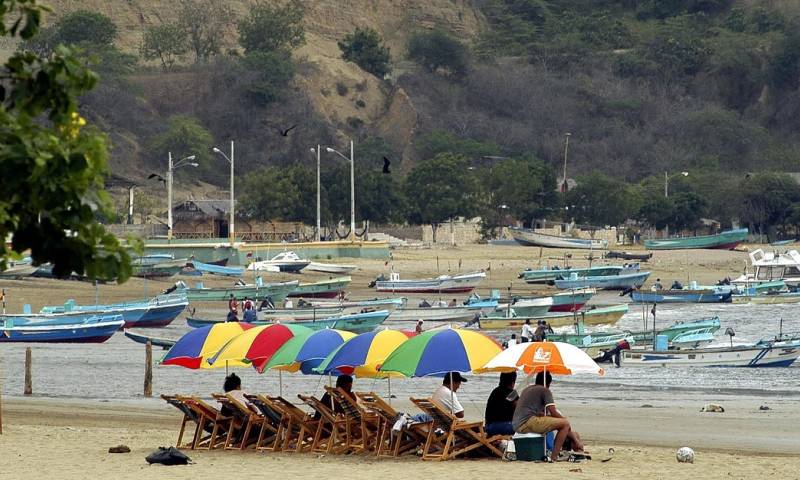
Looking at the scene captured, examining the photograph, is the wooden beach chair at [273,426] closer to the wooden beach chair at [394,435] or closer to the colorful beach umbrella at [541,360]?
the wooden beach chair at [394,435]

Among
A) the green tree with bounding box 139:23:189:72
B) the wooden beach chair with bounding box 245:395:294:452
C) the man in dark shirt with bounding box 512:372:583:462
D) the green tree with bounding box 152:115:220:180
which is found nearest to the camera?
the man in dark shirt with bounding box 512:372:583:462

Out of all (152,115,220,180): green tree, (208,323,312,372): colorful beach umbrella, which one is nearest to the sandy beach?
(208,323,312,372): colorful beach umbrella

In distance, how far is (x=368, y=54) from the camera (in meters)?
160

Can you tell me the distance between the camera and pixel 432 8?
629ft

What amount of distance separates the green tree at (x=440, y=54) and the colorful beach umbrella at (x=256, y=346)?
149 metres

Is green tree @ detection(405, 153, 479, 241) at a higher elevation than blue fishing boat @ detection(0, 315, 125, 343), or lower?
higher

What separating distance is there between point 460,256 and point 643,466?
208ft

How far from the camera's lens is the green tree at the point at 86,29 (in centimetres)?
14338

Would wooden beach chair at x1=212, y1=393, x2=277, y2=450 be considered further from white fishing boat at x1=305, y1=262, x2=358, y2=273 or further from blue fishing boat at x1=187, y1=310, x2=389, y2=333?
white fishing boat at x1=305, y1=262, x2=358, y2=273

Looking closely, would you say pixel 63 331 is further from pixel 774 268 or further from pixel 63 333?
pixel 774 268

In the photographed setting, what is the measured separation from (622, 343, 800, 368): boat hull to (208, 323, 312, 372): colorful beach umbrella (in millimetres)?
15897

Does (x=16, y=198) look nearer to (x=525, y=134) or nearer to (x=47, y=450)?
(x=47, y=450)

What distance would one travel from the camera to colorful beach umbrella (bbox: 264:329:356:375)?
1820 cm

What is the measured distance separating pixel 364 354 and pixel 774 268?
154 ft
